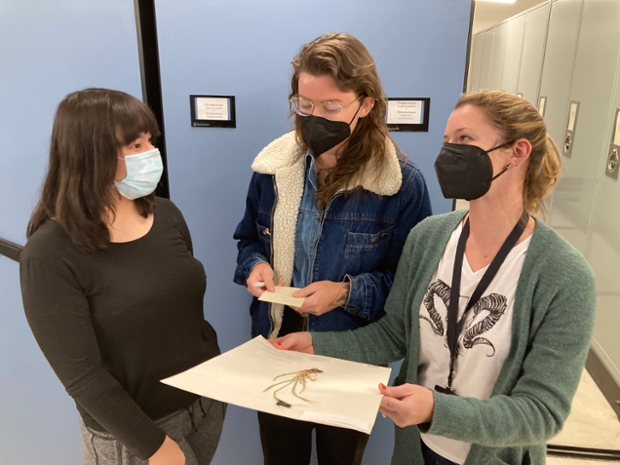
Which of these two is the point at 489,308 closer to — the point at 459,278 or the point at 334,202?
the point at 459,278

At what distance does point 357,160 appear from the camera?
4.41ft

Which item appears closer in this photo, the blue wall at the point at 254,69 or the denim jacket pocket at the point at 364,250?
the denim jacket pocket at the point at 364,250

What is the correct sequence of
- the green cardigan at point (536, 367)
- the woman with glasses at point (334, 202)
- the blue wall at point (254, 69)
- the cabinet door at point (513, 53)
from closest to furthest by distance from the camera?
the green cardigan at point (536, 367)
the woman with glasses at point (334, 202)
the blue wall at point (254, 69)
the cabinet door at point (513, 53)

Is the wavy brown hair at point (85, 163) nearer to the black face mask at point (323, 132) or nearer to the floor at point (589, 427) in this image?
the black face mask at point (323, 132)

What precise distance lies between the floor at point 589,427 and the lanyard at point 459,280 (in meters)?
1.77

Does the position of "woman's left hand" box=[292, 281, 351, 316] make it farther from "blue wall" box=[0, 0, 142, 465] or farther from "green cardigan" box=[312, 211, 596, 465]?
"blue wall" box=[0, 0, 142, 465]

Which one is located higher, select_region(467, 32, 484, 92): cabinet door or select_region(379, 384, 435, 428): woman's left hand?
select_region(467, 32, 484, 92): cabinet door

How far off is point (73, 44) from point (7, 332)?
4.39 ft

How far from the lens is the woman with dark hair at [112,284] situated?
3.40 ft

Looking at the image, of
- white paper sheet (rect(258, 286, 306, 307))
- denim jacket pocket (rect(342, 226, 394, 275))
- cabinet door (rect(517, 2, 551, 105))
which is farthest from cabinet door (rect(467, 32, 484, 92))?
white paper sheet (rect(258, 286, 306, 307))

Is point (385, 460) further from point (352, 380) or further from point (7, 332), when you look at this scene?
point (7, 332)

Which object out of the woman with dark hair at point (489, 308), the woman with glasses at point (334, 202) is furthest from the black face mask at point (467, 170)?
the woman with glasses at point (334, 202)

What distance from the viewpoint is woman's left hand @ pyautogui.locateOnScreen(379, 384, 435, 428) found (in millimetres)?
941

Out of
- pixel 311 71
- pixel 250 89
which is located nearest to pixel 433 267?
pixel 311 71
